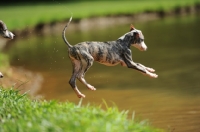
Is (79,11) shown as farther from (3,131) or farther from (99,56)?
(3,131)

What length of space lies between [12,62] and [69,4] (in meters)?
18.8

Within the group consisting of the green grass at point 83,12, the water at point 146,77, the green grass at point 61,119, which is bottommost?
the water at point 146,77

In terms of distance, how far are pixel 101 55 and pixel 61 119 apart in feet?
8.06

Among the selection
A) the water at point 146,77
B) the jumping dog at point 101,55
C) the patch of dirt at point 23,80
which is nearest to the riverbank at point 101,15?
the water at point 146,77

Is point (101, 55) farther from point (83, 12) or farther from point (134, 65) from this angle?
point (83, 12)

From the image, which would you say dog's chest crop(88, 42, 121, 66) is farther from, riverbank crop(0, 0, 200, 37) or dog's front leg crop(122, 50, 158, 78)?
riverbank crop(0, 0, 200, 37)

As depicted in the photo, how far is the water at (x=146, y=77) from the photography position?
10812 mm

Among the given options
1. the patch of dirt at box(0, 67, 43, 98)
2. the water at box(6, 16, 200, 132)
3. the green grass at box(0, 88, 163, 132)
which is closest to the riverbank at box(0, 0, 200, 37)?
the water at box(6, 16, 200, 132)

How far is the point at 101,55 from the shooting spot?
8.68 meters

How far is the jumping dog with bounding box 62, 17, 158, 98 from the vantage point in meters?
8.52

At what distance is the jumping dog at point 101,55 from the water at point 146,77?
1110mm

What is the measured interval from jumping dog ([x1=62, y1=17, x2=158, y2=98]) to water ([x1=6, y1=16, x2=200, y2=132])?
111 cm

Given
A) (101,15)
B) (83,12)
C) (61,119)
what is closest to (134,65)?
(61,119)

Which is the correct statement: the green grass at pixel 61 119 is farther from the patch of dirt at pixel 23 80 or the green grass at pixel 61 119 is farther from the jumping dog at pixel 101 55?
the patch of dirt at pixel 23 80
